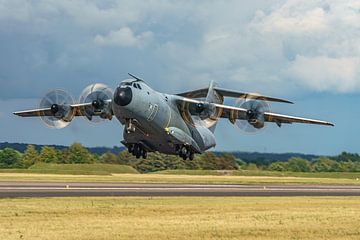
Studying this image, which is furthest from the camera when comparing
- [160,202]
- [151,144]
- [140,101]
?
[151,144]

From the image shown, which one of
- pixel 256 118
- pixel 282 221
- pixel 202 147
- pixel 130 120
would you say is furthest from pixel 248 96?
pixel 282 221

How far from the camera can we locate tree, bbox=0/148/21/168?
140 meters

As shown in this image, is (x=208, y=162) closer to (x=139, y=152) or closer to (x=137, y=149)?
(x=139, y=152)

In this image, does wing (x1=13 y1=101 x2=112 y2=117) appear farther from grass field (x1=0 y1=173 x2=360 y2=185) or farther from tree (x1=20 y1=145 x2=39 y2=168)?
tree (x1=20 y1=145 x2=39 y2=168)

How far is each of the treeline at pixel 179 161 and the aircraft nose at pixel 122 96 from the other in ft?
210

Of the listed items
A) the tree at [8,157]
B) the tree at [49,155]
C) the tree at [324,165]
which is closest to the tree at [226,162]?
→ the tree at [324,165]

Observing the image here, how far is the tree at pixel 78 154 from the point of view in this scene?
121750 mm

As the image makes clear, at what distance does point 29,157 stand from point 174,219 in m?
110

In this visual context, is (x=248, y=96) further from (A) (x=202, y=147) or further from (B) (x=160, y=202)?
(B) (x=160, y=202)

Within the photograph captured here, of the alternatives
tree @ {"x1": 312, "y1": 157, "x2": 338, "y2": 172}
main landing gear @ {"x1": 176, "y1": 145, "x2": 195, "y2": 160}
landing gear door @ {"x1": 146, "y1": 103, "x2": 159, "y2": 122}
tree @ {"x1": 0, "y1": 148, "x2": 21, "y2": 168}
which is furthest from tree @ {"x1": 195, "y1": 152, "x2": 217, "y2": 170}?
landing gear door @ {"x1": 146, "y1": 103, "x2": 159, "y2": 122}

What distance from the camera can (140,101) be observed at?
165 ft

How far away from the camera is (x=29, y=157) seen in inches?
5310

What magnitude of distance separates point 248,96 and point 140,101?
15425mm

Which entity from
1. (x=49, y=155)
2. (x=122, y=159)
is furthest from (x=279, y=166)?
(x=49, y=155)
